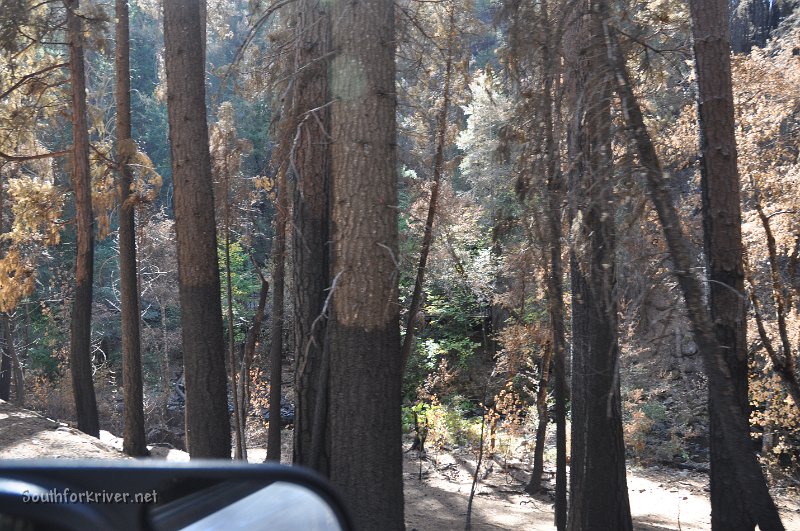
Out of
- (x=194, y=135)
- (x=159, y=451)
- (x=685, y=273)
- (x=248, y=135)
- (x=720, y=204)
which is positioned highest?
(x=248, y=135)

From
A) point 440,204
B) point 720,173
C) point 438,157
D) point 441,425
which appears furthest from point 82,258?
point 720,173

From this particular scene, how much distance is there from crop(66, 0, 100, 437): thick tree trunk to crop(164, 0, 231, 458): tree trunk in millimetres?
5740

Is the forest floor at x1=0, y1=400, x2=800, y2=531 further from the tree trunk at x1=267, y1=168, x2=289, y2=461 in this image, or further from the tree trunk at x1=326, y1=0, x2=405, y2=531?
the tree trunk at x1=326, y1=0, x2=405, y2=531

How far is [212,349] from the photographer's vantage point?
29.6ft

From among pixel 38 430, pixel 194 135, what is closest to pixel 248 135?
pixel 38 430

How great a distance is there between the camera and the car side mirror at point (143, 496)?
1.14m

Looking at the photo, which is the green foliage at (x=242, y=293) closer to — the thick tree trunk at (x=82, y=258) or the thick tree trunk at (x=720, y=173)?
the thick tree trunk at (x=82, y=258)

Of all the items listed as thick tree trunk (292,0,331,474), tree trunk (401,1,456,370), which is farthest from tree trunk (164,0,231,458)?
tree trunk (401,1,456,370)

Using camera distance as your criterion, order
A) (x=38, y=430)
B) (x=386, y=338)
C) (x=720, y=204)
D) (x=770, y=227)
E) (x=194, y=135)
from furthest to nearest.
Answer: (x=770, y=227)
(x=38, y=430)
(x=194, y=135)
(x=720, y=204)
(x=386, y=338)

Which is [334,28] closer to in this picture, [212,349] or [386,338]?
[386,338]

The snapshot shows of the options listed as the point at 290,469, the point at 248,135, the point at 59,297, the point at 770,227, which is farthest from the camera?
the point at 248,135

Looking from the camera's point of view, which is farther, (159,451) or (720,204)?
(159,451)

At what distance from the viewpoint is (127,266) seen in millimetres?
12766

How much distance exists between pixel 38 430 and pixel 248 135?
1046 inches
